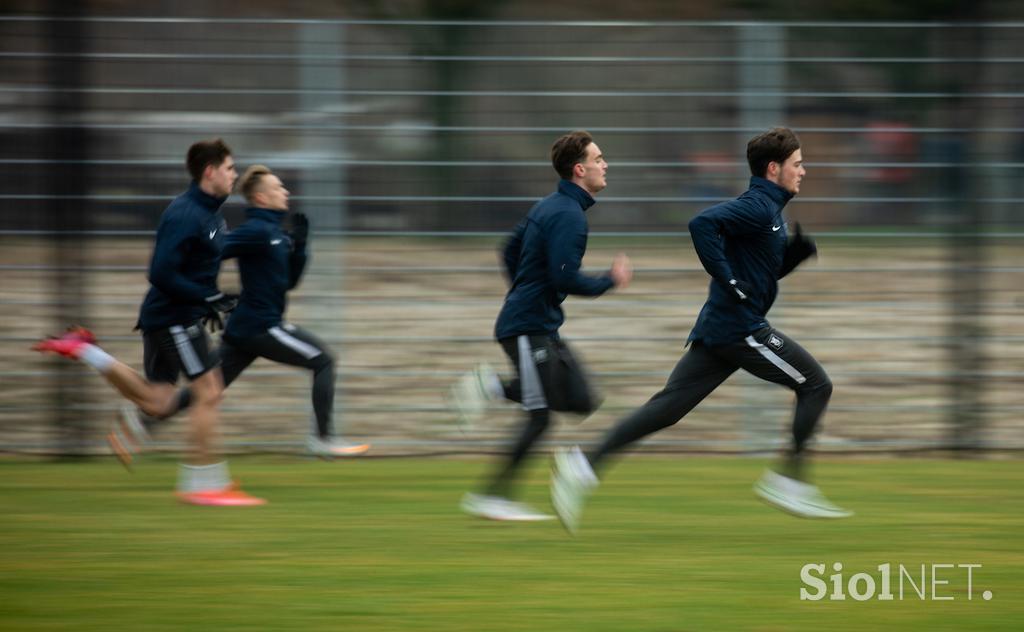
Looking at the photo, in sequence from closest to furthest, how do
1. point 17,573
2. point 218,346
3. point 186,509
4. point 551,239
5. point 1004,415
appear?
point 17,573
point 551,239
point 186,509
point 218,346
point 1004,415

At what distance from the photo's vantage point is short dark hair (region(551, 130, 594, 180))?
21.4 ft

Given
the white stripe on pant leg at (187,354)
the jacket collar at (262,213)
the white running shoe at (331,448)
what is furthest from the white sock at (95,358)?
the white running shoe at (331,448)

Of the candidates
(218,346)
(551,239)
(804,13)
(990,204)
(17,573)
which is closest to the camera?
(17,573)

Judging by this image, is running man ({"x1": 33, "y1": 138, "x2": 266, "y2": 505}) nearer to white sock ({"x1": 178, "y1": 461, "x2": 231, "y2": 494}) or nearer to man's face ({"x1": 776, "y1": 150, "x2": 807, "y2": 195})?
white sock ({"x1": 178, "y1": 461, "x2": 231, "y2": 494})

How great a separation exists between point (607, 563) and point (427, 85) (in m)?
4.18

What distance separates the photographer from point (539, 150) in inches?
369

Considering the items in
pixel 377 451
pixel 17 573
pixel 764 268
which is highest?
pixel 764 268

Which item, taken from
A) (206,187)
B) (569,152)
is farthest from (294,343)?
(569,152)

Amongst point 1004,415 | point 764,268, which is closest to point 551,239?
point 764,268

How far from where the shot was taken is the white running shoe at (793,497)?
674 centimetres

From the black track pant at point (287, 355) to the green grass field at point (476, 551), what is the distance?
0.50m

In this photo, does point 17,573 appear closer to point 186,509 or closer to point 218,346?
point 186,509

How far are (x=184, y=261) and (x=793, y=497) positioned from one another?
3.14 metres

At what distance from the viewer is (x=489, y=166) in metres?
9.29
